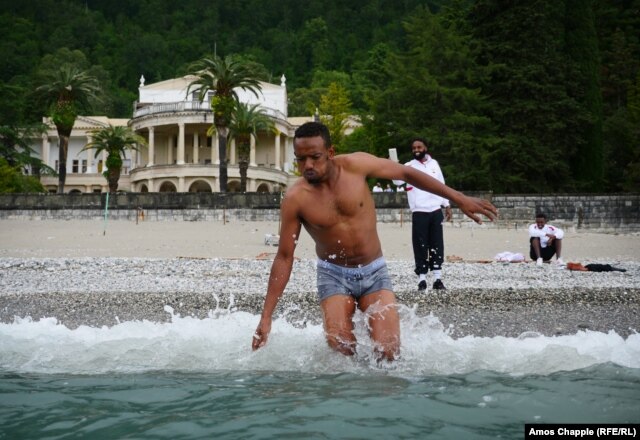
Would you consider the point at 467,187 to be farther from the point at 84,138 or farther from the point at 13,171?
the point at 84,138

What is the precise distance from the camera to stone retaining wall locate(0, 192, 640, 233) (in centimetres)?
2772

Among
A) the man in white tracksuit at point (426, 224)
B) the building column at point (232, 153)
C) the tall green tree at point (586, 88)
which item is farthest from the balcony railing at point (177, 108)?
the man in white tracksuit at point (426, 224)

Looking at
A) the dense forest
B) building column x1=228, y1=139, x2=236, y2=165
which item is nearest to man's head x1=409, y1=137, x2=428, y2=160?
the dense forest

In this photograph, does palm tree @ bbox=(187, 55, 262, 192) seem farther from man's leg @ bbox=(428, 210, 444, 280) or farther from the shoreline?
man's leg @ bbox=(428, 210, 444, 280)

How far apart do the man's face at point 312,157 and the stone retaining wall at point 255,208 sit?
21897 mm

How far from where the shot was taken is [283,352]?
5.95 m

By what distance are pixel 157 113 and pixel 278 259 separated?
56106mm

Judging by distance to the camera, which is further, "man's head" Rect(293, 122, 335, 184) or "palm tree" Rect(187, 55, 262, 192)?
"palm tree" Rect(187, 55, 262, 192)

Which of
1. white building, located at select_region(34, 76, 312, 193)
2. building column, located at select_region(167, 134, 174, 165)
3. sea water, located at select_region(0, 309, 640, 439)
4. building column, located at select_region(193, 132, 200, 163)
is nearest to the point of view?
sea water, located at select_region(0, 309, 640, 439)

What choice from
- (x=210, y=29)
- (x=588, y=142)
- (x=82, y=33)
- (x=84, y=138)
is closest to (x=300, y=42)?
(x=210, y=29)

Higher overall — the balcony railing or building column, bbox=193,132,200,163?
the balcony railing

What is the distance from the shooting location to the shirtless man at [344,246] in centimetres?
512

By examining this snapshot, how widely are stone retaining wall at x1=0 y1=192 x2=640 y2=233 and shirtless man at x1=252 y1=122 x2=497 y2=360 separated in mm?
21473

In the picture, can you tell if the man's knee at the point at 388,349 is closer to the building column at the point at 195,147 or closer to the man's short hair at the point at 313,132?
the man's short hair at the point at 313,132
